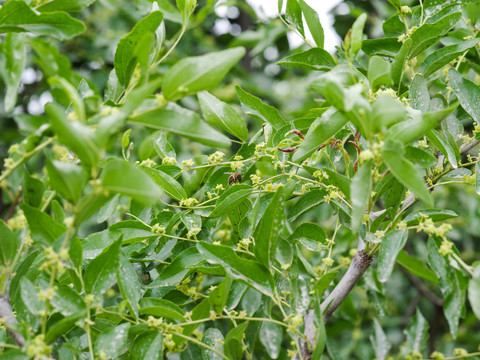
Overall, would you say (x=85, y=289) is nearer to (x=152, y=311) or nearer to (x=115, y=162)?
(x=152, y=311)

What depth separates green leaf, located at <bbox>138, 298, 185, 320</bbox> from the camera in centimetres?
64

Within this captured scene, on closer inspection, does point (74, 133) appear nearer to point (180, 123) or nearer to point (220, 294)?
point (180, 123)

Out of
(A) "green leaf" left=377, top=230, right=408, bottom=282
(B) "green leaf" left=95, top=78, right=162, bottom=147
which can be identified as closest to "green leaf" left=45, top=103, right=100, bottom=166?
(B) "green leaf" left=95, top=78, right=162, bottom=147

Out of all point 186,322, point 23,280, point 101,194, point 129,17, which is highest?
point 101,194

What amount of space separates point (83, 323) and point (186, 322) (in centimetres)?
14

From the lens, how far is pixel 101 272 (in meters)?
0.65

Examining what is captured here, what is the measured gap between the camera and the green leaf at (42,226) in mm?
619

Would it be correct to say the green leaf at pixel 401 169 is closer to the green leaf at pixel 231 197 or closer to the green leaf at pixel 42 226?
the green leaf at pixel 231 197

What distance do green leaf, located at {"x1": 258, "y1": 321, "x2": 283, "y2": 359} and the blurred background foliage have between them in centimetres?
78

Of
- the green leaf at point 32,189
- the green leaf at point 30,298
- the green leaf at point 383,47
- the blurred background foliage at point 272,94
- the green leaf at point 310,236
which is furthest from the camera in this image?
the blurred background foliage at point 272,94

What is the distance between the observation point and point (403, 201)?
761 millimetres

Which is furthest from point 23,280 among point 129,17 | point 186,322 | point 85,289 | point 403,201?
point 129,17

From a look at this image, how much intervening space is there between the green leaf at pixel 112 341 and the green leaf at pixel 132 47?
0.32m

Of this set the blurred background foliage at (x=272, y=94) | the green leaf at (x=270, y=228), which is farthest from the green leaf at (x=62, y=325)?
the blurred background foliage at (x=272, y=94)
